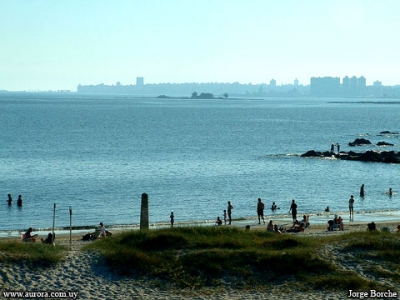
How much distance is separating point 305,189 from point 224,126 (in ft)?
282

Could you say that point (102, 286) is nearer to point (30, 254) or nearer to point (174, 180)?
point (30, 254)

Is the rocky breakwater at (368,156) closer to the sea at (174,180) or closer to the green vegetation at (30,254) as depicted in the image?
the sea at (174,180)

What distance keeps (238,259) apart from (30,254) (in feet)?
17.8

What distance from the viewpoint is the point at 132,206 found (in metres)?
42.2

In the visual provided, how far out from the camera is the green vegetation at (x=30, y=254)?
55.0 ft

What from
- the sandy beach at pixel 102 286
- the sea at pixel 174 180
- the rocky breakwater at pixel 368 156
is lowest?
the sea at pixel 174 180

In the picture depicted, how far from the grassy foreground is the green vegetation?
1340mm

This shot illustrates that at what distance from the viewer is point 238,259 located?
56.9 feet

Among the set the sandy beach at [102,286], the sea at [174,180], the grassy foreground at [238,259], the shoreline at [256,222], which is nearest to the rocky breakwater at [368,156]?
the sea at [174,180]

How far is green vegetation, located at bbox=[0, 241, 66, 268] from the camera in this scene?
1677 cm

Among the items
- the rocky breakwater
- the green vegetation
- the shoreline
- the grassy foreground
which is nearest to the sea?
the shoreline

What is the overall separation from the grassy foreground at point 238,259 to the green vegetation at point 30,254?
1.34 m

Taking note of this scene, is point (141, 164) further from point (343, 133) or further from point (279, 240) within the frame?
point (343, 133)

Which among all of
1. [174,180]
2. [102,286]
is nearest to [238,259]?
[102,286]
